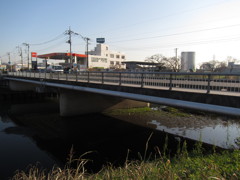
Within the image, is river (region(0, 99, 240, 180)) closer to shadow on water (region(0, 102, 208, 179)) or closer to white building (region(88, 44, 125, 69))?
shadow on water (region(0, 102, 208, 179))

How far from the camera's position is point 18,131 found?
1546cm

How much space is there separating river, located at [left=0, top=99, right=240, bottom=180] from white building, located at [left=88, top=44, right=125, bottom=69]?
71933 mm

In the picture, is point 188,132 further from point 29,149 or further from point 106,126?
point 29,149

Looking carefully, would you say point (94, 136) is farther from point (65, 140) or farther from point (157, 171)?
point (157, 171)

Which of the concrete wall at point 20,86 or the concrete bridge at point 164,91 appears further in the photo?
the concrete wall at point 20,86

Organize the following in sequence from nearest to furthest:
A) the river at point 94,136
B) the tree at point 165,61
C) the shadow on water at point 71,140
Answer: the shadow on water at point 71,140 → the river at point 94,136 → the tree at point 165,61

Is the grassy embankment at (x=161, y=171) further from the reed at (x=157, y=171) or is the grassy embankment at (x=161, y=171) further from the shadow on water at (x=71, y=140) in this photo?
the shadow on water at (x=71, y=140)

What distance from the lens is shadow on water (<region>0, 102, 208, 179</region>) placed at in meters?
10.3

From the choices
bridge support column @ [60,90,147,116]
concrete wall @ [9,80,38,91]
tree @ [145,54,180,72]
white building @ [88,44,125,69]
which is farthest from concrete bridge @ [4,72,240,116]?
white building @ [88,44,125,69]

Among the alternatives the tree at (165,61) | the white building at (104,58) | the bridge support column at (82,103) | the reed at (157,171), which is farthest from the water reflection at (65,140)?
the white building at (104,58)

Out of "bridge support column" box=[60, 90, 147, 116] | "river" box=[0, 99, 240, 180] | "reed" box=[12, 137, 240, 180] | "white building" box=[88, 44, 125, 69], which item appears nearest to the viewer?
"reed" box=[12, 137, 240, 180]

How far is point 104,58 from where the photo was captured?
320ft

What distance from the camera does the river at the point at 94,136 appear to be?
10.5 meters

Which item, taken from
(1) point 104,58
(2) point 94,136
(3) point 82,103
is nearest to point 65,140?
(2) point 94,136
